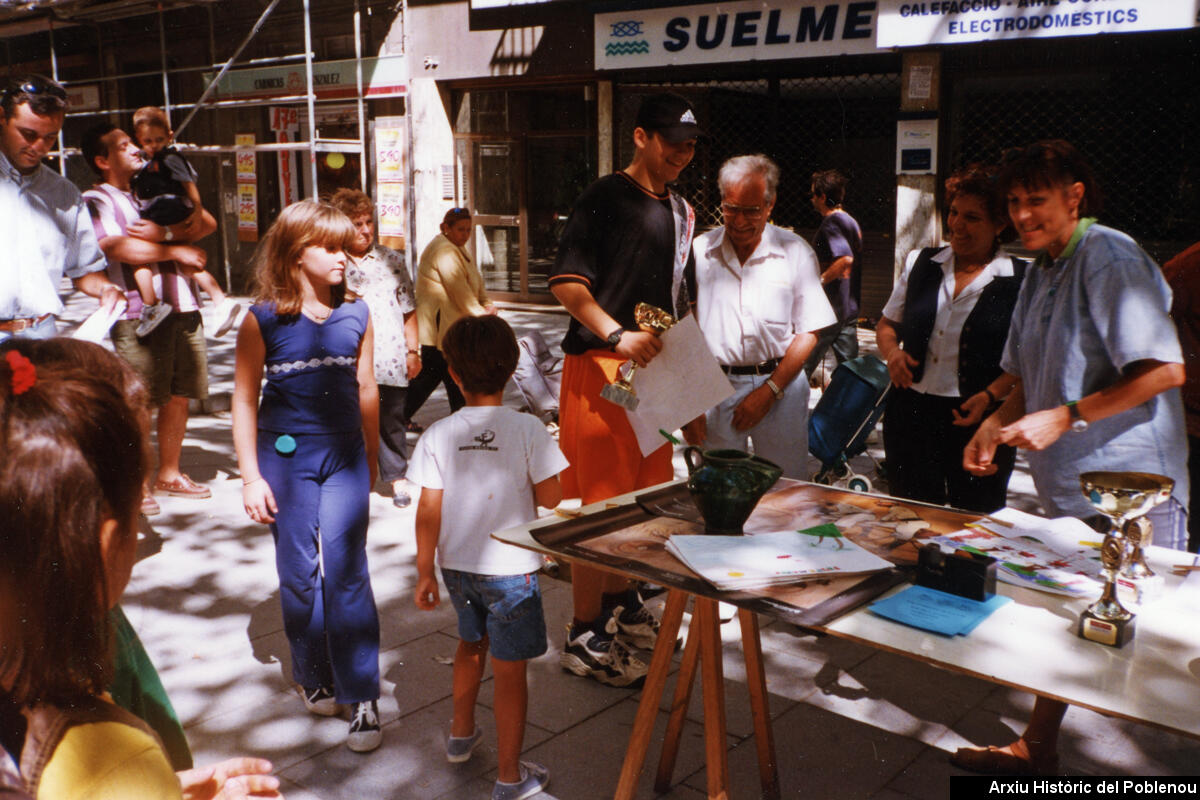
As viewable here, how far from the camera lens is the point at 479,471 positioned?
3.07 m

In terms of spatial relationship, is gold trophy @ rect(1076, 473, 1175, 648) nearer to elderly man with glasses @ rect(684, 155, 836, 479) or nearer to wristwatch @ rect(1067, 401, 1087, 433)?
wristwatch @ rect(1067, 401, 1087, 433)

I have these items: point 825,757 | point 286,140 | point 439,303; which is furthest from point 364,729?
point 286,140

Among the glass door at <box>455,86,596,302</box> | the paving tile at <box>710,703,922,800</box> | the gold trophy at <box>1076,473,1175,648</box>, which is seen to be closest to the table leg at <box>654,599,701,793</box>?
the paving tile at <box>710,703,922,800</box>

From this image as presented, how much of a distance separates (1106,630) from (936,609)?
321mm

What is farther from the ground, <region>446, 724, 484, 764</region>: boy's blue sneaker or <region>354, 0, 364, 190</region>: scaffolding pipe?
<region>354, 0, 364, 190</region>: scaffolding pipe

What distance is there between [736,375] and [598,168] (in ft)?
31.0

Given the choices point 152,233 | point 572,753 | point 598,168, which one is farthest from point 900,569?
point 598,168

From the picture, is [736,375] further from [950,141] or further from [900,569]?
[950,141]

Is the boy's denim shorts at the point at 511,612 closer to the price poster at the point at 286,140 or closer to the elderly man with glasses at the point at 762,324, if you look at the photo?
the elderly man with glasses at the point at 762,324

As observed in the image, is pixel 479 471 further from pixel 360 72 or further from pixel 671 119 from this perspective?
pixel 360 72

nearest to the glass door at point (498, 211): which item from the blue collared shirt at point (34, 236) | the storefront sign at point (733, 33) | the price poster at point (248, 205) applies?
the storefront sign at point (733, 33)

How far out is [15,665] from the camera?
1149mm

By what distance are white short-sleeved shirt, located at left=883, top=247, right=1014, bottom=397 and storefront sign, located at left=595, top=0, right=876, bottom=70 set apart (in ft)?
25.2

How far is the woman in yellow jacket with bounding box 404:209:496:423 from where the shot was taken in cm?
669
